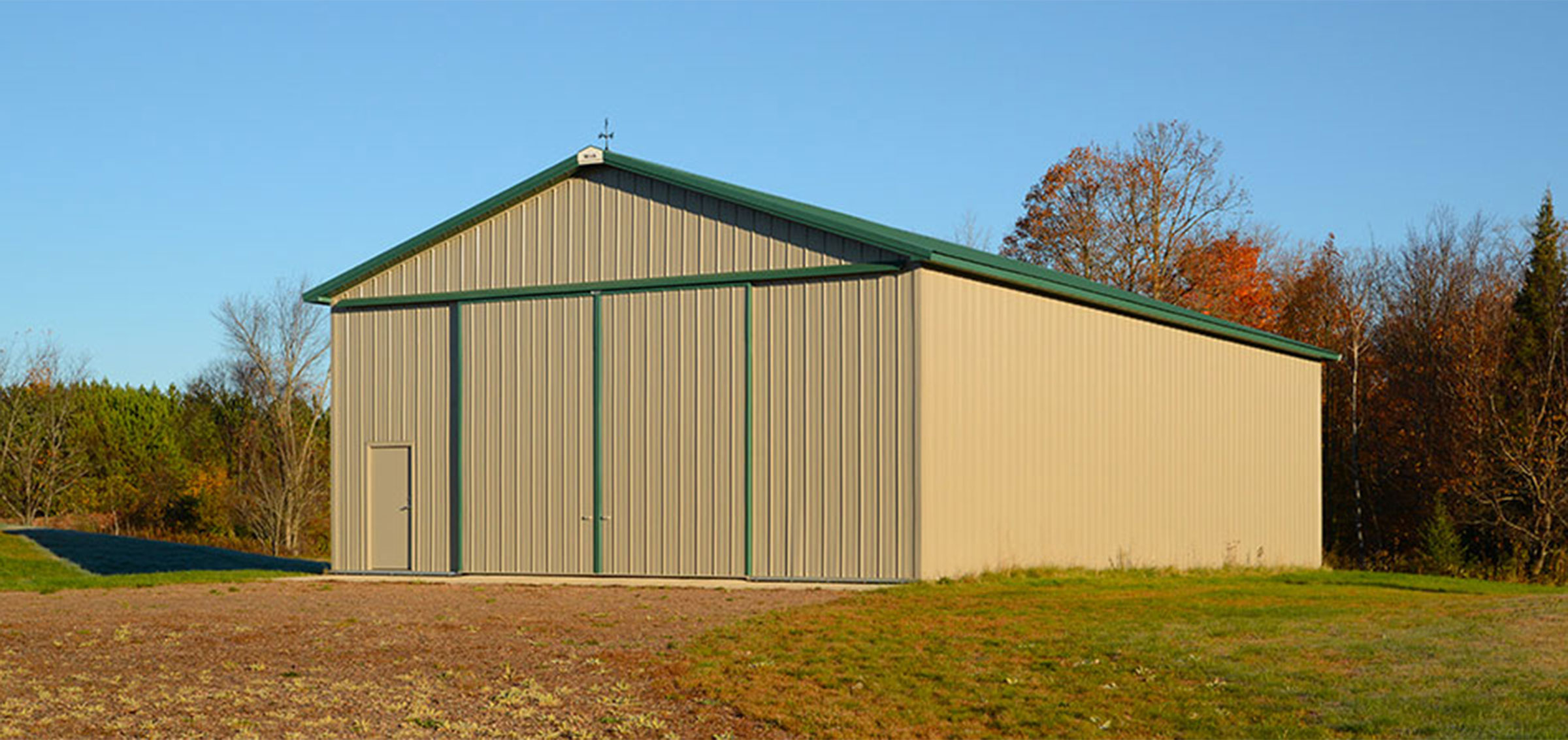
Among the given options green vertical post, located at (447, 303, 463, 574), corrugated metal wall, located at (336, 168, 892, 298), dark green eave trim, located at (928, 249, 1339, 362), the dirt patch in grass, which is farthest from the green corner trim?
green vertical post, located at (447, 303, 463, 574)

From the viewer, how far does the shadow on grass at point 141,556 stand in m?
30.4

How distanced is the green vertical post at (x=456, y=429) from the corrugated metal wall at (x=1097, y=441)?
761 centimetres

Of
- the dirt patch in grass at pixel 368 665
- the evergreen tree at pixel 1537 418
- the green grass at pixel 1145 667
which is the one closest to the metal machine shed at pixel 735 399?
the dirt patch in grass at pixel 368 665

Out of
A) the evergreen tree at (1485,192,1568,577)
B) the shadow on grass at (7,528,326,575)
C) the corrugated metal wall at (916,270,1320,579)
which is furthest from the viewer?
the evergreen tree at (1485,192,1568,577)

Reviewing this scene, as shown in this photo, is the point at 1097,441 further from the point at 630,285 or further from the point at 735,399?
the point at 630,285

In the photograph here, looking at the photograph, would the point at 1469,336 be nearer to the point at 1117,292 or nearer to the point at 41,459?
the point at 1117,292

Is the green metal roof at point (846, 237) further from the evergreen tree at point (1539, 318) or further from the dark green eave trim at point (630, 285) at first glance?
the evergreen tree at point (1539, 318)

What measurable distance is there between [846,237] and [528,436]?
594cm

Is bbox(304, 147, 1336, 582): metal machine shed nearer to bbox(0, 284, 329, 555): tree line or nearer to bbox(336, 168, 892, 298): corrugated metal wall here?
bbox(336, 168, 892, 298): corrugated metal wall

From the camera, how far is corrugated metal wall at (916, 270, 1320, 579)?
19734 mm

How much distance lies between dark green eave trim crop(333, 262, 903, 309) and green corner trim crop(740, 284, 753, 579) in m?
0.41

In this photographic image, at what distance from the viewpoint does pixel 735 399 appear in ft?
67.4

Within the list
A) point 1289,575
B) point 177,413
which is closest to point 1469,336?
point 1289,575

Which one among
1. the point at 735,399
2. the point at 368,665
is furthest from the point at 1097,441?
the point at 368,665
